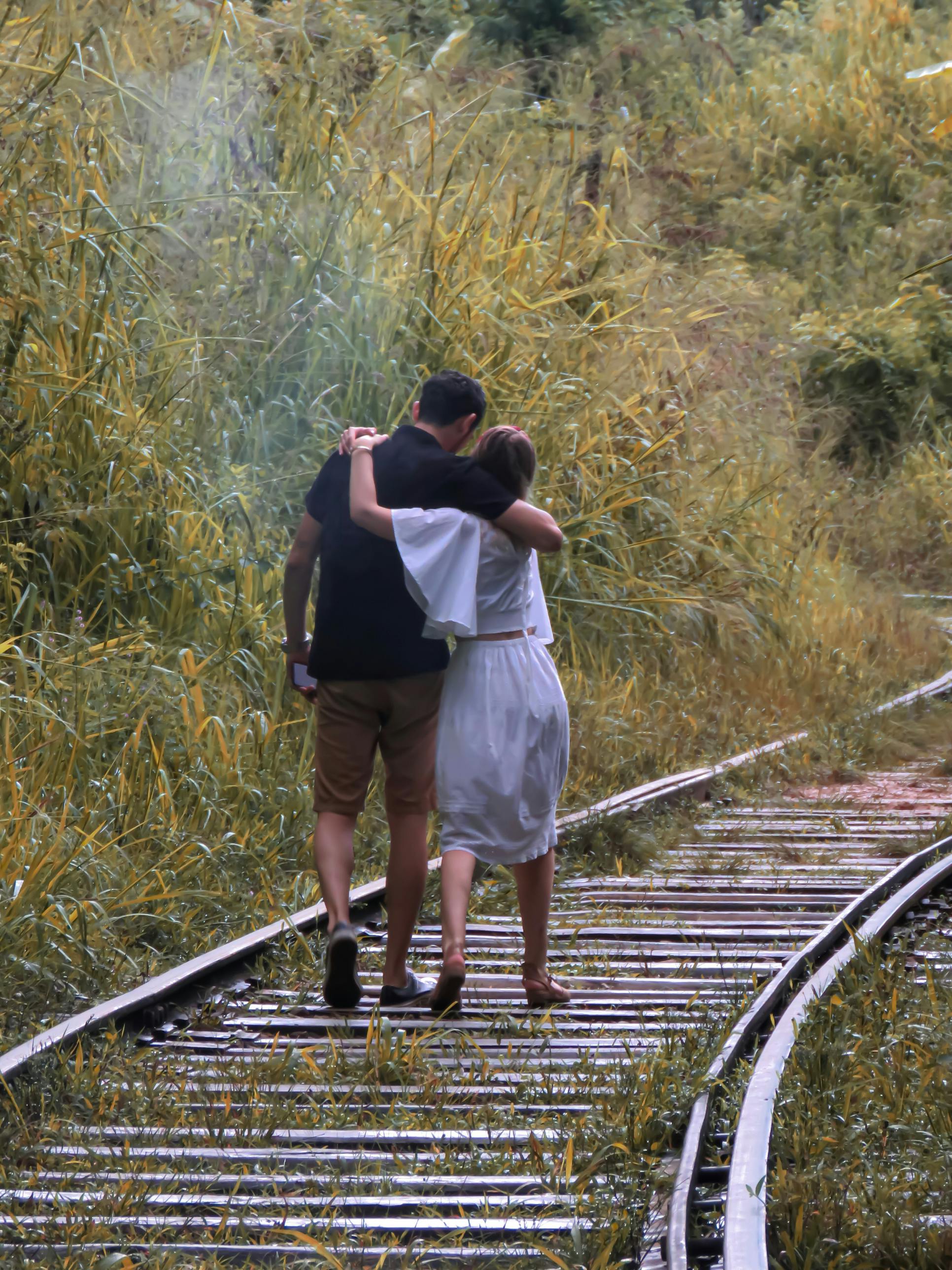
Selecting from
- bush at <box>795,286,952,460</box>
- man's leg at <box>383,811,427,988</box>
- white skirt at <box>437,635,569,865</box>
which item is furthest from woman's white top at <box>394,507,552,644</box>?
bush at <box>795,286,952,460</box>

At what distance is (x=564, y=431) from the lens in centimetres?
1048

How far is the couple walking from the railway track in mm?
321

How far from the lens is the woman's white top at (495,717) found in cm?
462

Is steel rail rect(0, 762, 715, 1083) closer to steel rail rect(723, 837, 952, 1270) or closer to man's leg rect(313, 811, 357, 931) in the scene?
man's leg rect(313, 811, 357, 931)

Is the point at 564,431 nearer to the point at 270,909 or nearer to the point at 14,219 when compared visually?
the point at 14,219

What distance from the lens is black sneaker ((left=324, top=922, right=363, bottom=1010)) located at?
15.2 feet

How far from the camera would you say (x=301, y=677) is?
5125 millimetres

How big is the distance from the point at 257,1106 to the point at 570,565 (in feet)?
20.6

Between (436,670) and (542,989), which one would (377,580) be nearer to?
(436,670)

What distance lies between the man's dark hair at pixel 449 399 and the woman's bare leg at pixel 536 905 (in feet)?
4.40

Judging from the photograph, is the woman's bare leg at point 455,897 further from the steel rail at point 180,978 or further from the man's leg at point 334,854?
the steel rail at point 180,978

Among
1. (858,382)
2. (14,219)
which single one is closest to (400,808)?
(14,219)

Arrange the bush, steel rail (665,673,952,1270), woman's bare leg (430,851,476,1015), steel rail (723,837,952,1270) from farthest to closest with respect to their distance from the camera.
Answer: the bush → woman's bare leg (430,851,476,1015) → steel rail (665,673,952,1270) → steel rail (723,837,952,1270)

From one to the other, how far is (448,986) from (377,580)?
1.22 metres
